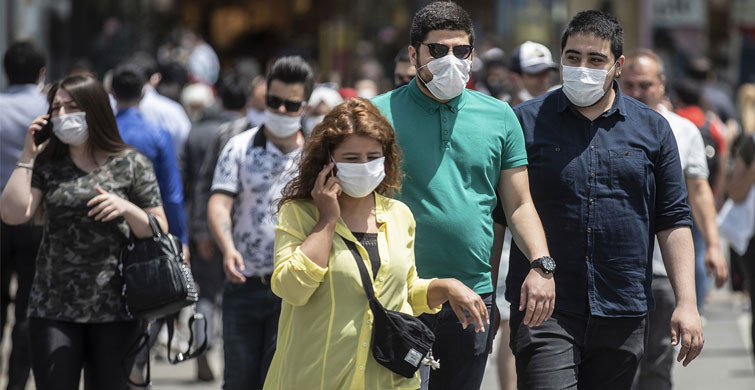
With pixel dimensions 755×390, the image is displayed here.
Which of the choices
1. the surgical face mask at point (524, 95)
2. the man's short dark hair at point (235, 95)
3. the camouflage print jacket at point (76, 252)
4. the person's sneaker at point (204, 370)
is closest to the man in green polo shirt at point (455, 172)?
the camouflage print jacket at point (76, 252)

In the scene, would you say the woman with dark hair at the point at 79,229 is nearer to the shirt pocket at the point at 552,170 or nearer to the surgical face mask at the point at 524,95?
the shirt pocket at the point at 552,170

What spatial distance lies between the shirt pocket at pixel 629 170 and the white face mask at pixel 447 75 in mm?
703

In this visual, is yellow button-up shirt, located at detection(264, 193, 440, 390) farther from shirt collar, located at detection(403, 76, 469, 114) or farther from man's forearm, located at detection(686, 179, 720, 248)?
man's forearm, located at detection(686, 179, 720, 248)

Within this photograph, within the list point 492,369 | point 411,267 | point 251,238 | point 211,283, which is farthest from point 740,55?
point 411,267

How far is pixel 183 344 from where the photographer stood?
27.9 feet

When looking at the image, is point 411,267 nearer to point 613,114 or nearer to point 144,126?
point 613,114

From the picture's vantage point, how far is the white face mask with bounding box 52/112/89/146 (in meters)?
5.60

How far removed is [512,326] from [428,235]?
66 cm

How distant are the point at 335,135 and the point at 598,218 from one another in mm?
1280

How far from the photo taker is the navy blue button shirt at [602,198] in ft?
16.1

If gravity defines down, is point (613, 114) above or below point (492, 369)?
above

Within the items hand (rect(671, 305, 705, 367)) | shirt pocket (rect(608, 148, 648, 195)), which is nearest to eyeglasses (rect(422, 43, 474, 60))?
shirt pocket (rect(608, 148, 648, 195))

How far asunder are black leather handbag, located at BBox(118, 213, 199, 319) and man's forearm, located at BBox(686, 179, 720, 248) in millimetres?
2713

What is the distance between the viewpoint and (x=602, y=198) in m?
4.91
